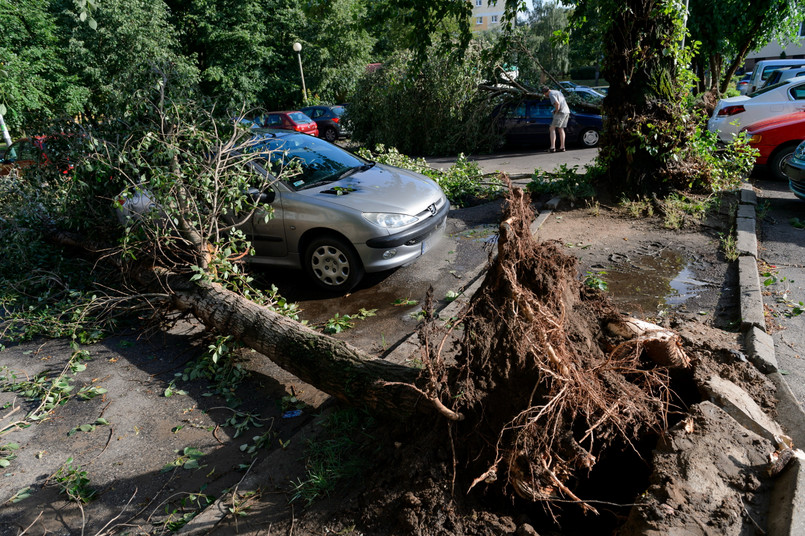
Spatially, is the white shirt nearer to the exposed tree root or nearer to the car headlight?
the car headlight

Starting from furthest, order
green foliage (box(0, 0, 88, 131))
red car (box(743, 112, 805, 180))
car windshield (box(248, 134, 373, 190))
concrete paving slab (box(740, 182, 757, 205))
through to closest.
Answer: green foliage (box(0, 0, 88, 131)) → red car (box(743, 112, 805, 180)) → concrete paving slab (box(740, 182, 757, 205)) → car windshield (box(248, 134, 373, 190))

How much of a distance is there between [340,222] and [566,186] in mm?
4791

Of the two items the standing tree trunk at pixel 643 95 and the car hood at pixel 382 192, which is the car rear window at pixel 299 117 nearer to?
the standing tree trunk at pixel 643 95

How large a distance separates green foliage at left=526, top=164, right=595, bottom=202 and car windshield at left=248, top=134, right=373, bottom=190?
362 cm

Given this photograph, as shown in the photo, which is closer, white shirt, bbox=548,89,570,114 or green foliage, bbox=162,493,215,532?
green foliage, bbox=162,493,215,532

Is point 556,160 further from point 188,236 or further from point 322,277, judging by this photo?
point 188,236

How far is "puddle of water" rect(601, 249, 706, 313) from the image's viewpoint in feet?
16.8

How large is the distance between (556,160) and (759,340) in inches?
390

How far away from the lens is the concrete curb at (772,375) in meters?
2.36

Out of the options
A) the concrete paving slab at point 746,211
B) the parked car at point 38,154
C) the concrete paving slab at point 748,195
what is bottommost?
the concrete paving slab at point 746,211

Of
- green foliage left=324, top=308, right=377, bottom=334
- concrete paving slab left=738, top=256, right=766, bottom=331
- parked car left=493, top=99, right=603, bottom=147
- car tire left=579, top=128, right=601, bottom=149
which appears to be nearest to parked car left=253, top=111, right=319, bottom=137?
parked car left=493, top=99, right=603, bottom=147

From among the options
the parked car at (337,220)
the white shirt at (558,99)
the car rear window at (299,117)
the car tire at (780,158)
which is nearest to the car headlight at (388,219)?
the parked car at (337,220)

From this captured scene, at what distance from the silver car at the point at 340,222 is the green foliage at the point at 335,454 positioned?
Result: 2391 millimetres

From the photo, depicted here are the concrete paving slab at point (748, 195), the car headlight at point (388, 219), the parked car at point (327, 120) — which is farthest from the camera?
the parked car at point (327, 120)
